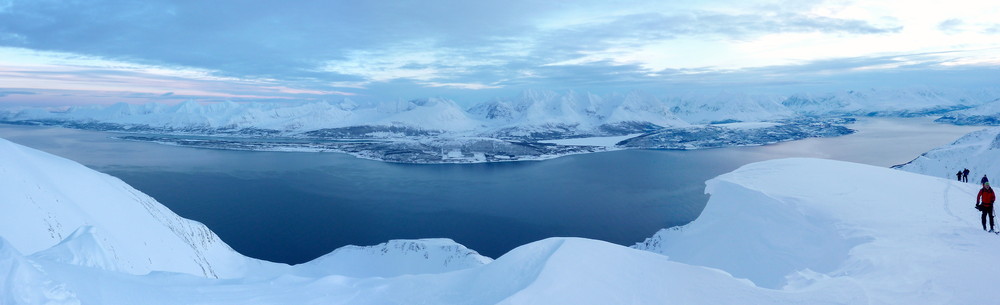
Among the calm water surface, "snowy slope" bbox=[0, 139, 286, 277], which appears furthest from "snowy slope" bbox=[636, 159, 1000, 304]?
the calm water surface

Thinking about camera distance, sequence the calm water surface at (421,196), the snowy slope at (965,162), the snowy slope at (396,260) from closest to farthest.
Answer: the snowy slope at (396,260) < the snowy slope at (965,162) < the calm water surface at (421,196)

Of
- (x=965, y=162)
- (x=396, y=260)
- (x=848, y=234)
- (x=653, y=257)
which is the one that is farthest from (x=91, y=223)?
(x=965, y=162)

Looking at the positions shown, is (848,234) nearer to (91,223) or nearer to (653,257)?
(653,257)

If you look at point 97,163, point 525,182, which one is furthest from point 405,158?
point 97,163

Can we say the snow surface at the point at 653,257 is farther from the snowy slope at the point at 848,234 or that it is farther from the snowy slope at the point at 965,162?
the snowy slope at the point at 965,162

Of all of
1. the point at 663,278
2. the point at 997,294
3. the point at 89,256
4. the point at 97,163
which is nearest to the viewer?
the point at 997,294

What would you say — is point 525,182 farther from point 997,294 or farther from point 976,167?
point 997,294

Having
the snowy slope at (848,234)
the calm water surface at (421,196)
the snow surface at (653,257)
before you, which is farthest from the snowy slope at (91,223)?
the snowy slope at (848,234)
